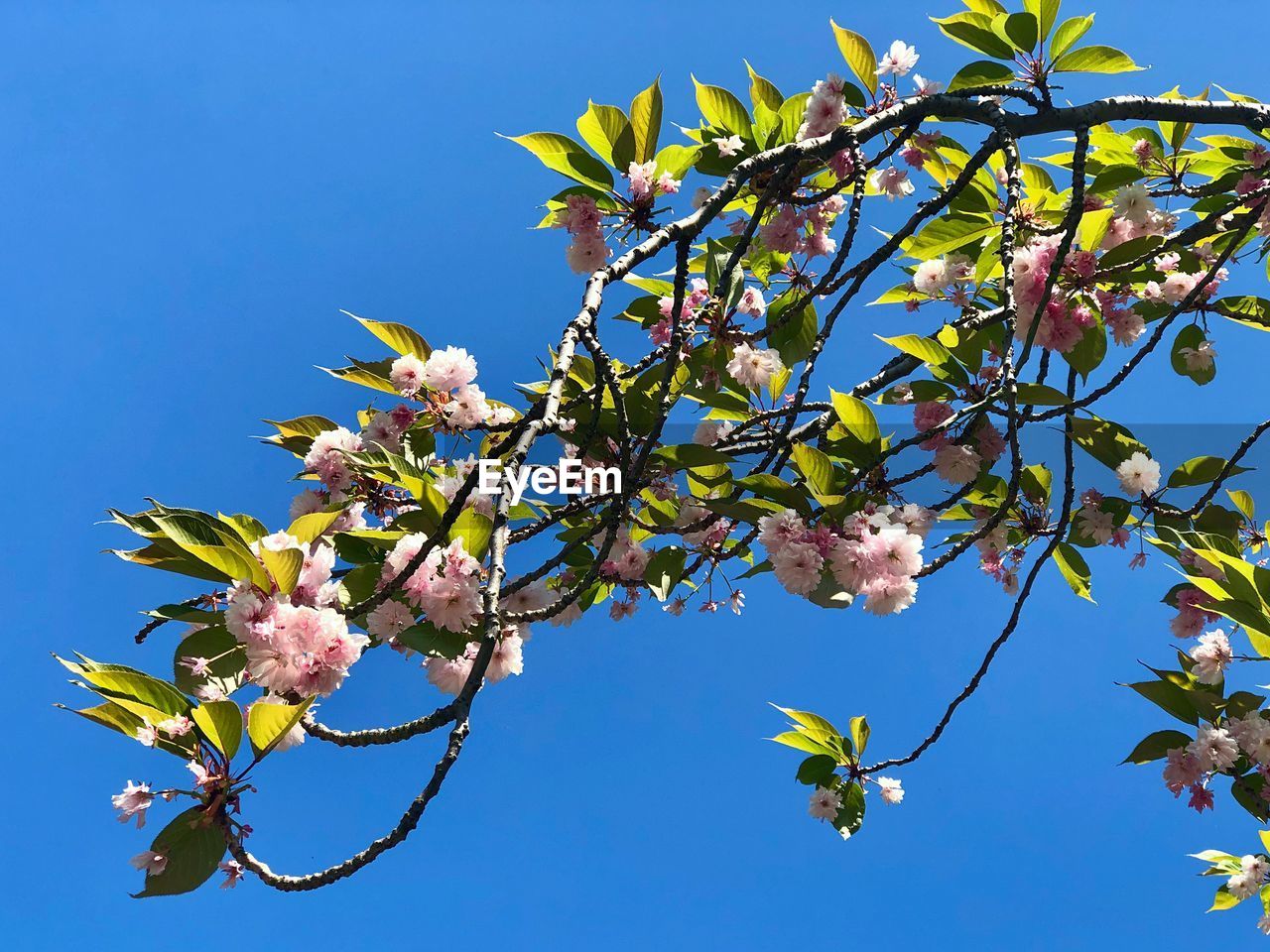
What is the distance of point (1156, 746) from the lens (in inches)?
69.1

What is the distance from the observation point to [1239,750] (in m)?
1.66

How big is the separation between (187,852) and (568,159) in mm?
1295

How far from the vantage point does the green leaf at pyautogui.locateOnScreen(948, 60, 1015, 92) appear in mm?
1553

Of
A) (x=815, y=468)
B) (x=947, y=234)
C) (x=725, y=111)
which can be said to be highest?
(x=725, y=111)

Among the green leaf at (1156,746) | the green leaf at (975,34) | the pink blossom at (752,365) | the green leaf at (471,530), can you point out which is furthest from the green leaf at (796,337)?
the green leaf at (1156,746)

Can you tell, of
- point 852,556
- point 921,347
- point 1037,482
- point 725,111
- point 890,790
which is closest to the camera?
point 852,556

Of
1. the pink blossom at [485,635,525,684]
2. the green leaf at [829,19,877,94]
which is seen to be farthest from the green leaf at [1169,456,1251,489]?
the pink blossom at [485,635,525,684]

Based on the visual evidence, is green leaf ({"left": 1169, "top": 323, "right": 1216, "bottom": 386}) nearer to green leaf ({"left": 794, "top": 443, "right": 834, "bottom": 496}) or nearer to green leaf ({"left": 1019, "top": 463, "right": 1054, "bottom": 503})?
green leaf ({"left": 1019, "top": 463, "right": 1054, "bottom": 503})

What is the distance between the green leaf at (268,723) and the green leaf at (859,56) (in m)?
1.53

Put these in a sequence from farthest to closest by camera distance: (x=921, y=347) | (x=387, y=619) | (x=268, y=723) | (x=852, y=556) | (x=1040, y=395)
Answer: (x=921, y=347)
(x=1040, y=395)
(x=852, y=556)
(x=387, y=619)
(x=268, y=723)

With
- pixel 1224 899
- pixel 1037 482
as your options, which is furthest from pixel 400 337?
pixel 1224 899

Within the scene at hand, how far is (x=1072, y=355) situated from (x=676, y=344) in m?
0.78

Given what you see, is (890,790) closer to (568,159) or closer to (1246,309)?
(1246,309)

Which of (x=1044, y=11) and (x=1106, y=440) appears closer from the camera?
(x=1044, y=11)
